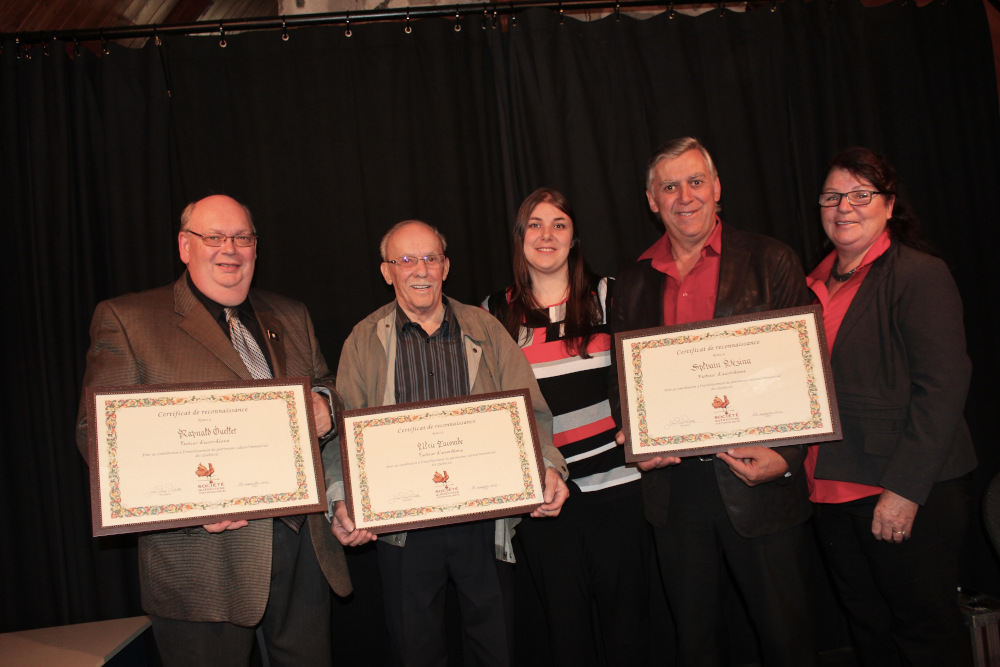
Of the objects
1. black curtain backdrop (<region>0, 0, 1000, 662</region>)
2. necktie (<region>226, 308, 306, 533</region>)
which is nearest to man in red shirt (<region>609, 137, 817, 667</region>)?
black curtain backdrop (<region>0, 0, 1000, 662</region>)

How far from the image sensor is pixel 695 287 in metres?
2.36

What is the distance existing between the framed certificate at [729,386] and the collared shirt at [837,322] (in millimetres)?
275

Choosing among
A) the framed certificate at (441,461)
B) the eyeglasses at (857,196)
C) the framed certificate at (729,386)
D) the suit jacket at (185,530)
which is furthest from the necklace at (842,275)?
the suit jacket at (185,530)

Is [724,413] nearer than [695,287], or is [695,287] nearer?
[724,413]

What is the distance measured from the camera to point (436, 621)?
2.25 meters

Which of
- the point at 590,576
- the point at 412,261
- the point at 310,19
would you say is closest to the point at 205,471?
the point at 412,261

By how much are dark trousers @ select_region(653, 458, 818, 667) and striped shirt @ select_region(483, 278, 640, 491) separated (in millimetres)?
271

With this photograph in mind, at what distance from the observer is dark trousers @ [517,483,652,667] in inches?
93.9

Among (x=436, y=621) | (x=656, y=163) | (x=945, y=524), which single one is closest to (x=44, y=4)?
(x=656, y=163)

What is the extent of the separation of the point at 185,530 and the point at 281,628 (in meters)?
0.45

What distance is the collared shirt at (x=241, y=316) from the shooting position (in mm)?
2256

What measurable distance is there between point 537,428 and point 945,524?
1.37 metres

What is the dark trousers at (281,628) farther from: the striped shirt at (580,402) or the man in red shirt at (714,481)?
the man in red shirt at (714,481)
